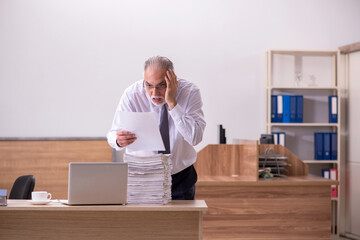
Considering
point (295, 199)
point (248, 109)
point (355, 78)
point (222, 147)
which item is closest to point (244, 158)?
point (222, 147)

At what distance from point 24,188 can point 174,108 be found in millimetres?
1243

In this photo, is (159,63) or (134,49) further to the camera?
(134,49)

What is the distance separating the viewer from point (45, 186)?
506 centimetres

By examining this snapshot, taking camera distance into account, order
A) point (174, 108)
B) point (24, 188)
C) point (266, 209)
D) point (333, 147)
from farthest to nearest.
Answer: point (333, 147)
point (266, 209)
point (24, 188)
point (174, 108)

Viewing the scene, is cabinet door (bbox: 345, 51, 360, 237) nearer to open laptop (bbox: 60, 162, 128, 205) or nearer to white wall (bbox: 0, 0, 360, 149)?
white wall (bbox: 0, 0, 360, 149)

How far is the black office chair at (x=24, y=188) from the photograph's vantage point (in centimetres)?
295

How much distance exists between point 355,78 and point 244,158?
206 centimetres

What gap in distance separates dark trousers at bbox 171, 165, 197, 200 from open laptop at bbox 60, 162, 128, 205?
0.52 m

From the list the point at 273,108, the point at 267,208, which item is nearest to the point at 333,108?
the point at 273,108

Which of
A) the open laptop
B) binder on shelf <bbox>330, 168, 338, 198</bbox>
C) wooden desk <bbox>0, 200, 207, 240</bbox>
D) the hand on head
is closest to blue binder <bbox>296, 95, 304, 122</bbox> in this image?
binder on shelf <bbox>330, 168, 338, 198</bbox>

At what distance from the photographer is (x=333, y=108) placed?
5504mm

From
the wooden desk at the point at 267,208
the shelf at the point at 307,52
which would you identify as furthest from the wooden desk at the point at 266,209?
the shelf at the point at 307,52

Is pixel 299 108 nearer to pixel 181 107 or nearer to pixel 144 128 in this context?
pixel 181 107

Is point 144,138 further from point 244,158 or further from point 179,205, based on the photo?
point 244,158
